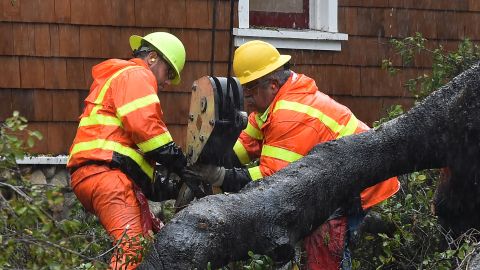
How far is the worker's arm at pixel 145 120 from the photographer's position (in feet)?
20.9

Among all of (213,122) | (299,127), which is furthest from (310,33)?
(213,122)

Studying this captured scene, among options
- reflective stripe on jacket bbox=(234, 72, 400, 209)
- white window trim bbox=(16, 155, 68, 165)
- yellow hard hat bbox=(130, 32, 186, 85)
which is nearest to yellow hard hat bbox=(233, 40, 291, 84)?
reflective stripe on jacket bbox=(234, 72, 400, 209)

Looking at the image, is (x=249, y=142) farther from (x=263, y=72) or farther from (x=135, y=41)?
(x=135, y=41)

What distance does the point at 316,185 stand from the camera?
5871 millimetres

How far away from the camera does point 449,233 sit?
22.3ft

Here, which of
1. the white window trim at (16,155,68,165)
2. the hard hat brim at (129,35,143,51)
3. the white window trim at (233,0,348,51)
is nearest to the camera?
Result: the hard hat brim at (129,35,143,51)

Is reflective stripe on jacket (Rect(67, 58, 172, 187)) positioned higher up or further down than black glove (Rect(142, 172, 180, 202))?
higher up

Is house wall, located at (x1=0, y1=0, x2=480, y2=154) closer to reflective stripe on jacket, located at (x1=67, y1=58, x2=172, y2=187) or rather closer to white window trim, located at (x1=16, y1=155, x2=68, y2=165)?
white window trim, located at (x1=16, y1=155, x2=68, y2=165)

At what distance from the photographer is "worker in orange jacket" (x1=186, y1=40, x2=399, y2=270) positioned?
6426mm

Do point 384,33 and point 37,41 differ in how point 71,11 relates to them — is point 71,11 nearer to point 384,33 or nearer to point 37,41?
point 37,41

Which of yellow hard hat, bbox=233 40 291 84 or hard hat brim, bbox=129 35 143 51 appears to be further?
hard hat brim, bbox=129 35 143 51

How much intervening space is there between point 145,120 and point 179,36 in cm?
362

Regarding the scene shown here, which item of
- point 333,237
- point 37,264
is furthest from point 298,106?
point 37,264

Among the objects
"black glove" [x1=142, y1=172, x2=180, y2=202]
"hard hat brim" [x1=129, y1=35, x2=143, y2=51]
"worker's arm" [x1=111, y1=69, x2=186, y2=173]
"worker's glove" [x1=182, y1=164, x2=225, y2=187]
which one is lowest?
"black glove" [x1=142, y1=172, x2=180, y2=202]
